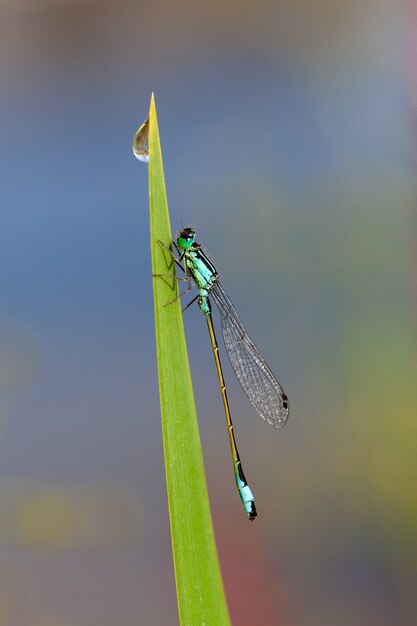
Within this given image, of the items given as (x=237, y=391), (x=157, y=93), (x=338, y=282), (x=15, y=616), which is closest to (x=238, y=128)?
(x=157, y=93)

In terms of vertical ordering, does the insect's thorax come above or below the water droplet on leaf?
above

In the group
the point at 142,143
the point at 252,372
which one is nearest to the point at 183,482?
the point at 142,143

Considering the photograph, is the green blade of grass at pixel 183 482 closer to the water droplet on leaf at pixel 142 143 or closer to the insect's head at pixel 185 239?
the water droplet on leaf at pixel 142 143

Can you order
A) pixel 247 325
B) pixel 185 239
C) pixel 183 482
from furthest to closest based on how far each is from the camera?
pixel 247 325 → pixel 185 239 → pixel 183 482

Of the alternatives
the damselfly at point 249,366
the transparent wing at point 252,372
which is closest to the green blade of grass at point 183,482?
the damselfly at point 249,366

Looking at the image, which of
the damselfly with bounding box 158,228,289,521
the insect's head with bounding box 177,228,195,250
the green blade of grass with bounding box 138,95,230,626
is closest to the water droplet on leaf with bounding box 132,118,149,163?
the green blade of grass with bounding box 138,95,230,626

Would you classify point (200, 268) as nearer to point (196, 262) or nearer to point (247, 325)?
point (196, 262)

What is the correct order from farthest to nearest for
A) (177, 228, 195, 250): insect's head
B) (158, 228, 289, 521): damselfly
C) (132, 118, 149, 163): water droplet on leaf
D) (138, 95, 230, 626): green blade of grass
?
1. (158, 228, 289, 521): damselfly
2. (177, 228, 195, 250): insect's head
3. (132, 118, 149, 163): water droplet on leaf
4. (138, 95, 230, 626): green blade of grass

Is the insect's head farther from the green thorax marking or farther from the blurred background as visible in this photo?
the blurred background
